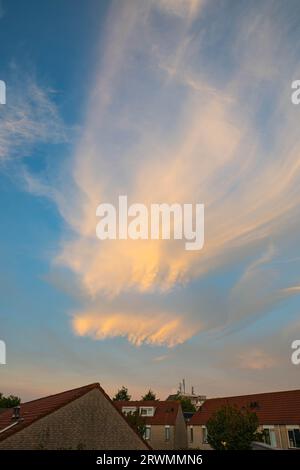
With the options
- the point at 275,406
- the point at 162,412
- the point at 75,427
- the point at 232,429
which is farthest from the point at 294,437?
the point at 75,427

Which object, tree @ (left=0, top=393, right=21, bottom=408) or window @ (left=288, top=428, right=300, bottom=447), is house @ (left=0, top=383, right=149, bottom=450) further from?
tree @ (left=0, top=393, right=21, bottom=408)

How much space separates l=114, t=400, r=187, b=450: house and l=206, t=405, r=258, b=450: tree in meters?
24.9

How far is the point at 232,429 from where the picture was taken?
1494 inches

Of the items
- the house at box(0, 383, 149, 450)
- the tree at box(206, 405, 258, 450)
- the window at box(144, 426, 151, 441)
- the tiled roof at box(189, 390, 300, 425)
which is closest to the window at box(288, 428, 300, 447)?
the tiled roof at box(189, 390, 300, 425)

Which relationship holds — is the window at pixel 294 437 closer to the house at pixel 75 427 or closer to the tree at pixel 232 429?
the tree at pixel 232 429

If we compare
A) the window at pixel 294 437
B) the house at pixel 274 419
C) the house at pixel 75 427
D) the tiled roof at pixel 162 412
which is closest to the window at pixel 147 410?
the tiled roof at pixel 162 412

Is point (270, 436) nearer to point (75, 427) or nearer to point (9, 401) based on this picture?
point (75, 427)

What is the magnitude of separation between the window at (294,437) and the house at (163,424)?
82.1 ft

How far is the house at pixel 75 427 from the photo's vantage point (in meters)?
22.9

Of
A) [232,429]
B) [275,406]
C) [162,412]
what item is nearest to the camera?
[232,429]

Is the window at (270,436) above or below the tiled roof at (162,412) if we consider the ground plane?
below

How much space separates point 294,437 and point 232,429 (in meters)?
11.4
